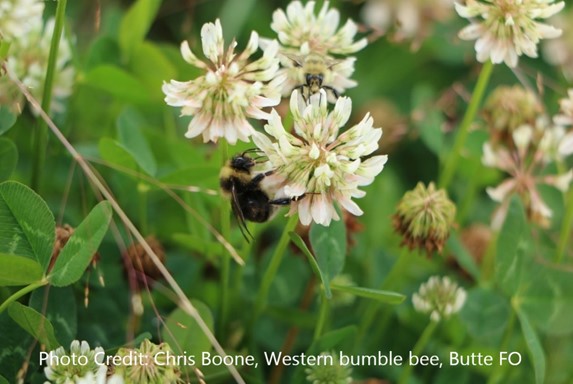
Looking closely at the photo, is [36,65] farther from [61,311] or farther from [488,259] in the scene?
[488,259]

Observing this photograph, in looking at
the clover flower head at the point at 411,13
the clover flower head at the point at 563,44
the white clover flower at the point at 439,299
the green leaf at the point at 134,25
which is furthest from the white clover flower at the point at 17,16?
the clover flower head at the point at 563,44

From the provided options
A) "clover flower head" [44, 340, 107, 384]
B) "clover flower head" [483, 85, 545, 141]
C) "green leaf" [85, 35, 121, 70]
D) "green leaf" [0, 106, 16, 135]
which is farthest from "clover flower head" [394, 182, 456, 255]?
"green leaf" [85, 35, 121, 70]

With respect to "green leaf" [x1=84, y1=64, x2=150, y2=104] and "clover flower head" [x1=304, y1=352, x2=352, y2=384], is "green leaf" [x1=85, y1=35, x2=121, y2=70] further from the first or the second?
"clover flower head" [x1=304, y1=352, x2=352, y2=384]

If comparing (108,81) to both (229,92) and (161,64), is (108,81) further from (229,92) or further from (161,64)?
(229,92)

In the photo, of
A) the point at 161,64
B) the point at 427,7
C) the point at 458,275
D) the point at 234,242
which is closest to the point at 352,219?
the point at 234,242

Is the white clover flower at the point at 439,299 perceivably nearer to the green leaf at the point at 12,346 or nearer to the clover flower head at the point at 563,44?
the green leaf at the point at 12,346

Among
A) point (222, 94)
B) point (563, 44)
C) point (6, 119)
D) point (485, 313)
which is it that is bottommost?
point (485, 313)

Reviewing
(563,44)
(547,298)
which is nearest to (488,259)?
(547,298)
